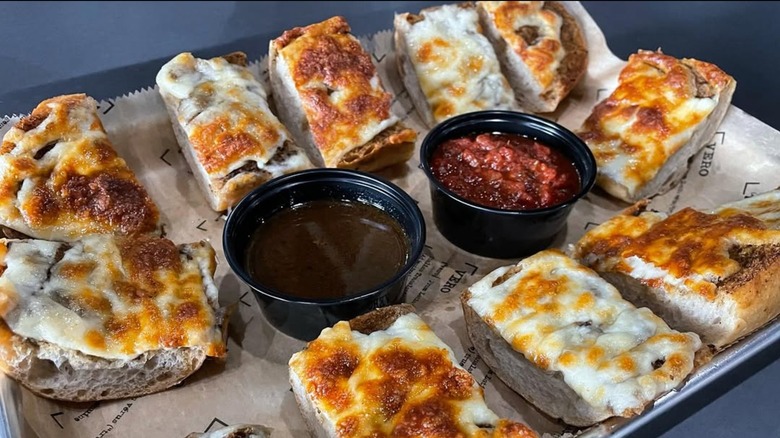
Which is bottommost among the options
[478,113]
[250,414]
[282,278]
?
[250,414]

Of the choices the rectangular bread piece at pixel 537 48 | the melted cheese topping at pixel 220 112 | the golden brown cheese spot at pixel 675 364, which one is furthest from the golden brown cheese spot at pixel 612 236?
the melted cheese topping at pixel 220 112

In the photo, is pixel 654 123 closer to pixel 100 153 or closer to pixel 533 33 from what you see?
pixel 533 33

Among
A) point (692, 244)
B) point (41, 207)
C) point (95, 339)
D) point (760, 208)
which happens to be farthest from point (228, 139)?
point (760, 208)

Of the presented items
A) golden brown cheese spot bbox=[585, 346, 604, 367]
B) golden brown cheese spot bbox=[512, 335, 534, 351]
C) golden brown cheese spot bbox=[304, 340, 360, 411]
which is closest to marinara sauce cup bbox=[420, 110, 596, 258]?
golden brown cheese spot bbox=[512, 335, 534, 351]

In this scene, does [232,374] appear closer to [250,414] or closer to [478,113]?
[250,414]

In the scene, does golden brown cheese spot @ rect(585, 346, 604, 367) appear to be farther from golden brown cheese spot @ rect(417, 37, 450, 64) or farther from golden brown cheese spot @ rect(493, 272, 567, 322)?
golden brown cheese spot @ rect(417, 37, 450, 64)

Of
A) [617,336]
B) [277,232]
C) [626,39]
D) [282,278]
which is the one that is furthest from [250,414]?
[626,39]

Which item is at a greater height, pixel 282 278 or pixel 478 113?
pixel 478 113

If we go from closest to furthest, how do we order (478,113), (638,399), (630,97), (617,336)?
(638,399) → (617,336) → (478,113) → (630,97)
